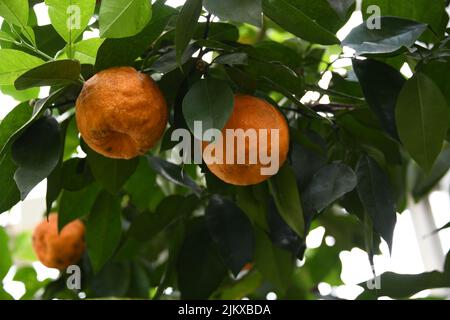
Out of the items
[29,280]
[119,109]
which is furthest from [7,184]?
→ [29,280]

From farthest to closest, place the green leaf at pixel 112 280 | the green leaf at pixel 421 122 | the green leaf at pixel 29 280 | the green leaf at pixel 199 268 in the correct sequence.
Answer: the green leaf at pixel 29 280
the green leaf at pixel 112 280
the green leaf at pixel 199 268
the green leaf at pixel 421 122

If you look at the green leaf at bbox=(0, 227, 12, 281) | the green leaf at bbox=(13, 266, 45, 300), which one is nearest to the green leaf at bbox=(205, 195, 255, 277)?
the green leaf at bbox=(0, 227, 12, 281)

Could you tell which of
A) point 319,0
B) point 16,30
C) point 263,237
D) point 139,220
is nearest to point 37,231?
point 139,220

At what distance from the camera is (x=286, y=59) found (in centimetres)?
86

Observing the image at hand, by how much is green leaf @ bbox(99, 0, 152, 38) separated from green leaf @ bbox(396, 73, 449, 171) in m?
0.27

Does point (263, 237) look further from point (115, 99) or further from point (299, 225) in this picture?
point (115, 99)

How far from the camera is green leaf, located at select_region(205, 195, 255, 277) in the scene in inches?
36.3

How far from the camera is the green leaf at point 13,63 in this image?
2.48 feet

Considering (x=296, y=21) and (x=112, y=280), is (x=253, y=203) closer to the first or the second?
(x=296, y=21)

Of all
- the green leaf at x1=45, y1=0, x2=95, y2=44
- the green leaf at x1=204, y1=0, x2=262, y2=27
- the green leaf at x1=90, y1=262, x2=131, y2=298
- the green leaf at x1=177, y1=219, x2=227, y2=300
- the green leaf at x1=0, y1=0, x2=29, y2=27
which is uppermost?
the green leaf at x1=0, y1=0, x2=29, y2=27

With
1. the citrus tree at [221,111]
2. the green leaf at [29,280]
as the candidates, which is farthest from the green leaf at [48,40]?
the green leaf at [29,280]

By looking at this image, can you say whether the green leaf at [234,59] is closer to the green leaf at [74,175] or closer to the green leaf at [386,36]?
the green leaf at [386,36]

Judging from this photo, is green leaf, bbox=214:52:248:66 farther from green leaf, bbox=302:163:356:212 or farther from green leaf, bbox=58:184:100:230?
green leaf, bbox=58:184:100:230
